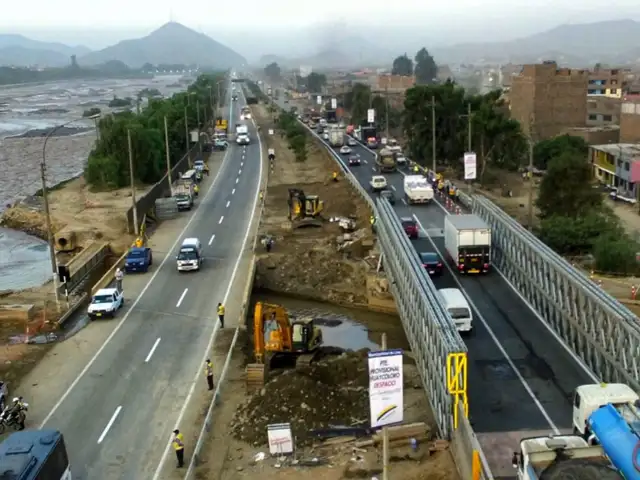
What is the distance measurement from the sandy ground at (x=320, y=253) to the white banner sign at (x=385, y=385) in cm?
2229

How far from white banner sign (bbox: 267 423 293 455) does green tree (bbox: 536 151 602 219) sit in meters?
33.2

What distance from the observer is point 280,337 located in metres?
27.2

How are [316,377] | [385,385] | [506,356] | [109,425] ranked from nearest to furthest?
[385,385], [109,425], [506,356], [316,377]

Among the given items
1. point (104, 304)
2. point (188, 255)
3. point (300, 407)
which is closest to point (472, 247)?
point (300, 407)

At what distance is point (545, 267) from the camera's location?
26.8 metres

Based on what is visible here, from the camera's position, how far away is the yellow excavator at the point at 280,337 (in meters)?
26.7

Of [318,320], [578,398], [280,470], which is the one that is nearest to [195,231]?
[318,320]

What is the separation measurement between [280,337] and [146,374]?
4.81m

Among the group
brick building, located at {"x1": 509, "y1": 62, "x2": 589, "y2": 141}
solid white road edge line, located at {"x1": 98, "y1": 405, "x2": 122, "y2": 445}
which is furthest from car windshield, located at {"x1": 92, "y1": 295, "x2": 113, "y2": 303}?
brick building, located at {"x1": 509, "y1": 62, "x2": 589, "y2": 141}

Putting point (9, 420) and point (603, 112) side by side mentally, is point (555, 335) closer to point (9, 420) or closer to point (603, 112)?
point (9, 420)

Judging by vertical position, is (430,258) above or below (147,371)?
above

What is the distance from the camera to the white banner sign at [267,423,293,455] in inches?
784

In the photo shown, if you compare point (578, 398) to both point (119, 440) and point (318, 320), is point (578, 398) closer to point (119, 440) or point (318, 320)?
point (119, 440)

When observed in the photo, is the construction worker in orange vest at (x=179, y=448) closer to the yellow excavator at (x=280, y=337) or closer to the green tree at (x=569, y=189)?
the yellow excavator at (x=280, y=337)
